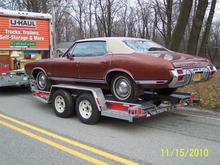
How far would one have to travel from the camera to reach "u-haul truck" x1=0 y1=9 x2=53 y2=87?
Result: 1154cm

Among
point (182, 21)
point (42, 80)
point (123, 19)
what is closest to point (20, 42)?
point (42, 80)

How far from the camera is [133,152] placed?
5.40 meters

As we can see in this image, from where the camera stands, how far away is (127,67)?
6664mm

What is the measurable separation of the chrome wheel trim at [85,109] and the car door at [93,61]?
557 millimetres

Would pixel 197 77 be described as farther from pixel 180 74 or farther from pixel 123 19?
pixel 123 19

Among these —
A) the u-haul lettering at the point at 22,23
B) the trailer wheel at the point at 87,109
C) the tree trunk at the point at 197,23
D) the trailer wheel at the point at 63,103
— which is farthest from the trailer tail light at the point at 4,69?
the tree trunk at the point at 197,23

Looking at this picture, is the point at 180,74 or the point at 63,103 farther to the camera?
the point at 63,103

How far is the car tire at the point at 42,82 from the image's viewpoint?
358 inches

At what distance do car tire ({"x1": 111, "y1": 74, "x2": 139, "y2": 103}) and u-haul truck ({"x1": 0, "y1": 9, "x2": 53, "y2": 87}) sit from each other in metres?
5.71

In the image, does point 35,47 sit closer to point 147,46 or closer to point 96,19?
point 147,46

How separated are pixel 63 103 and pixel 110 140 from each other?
7.52ft

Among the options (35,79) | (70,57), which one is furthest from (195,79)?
(35,79)

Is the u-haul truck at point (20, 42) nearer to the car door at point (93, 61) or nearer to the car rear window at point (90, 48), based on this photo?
the car rear window at point (90, 48)
